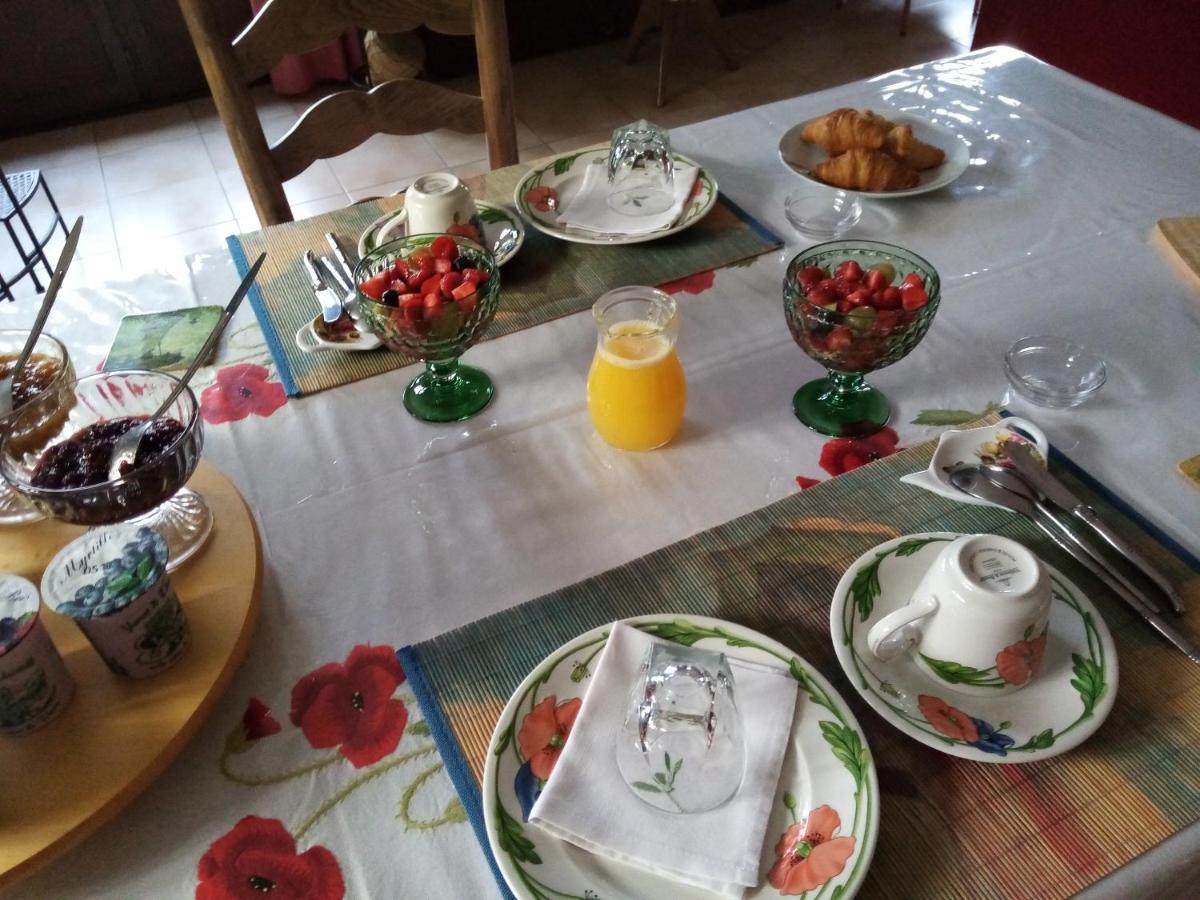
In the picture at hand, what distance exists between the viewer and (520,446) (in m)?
0.77

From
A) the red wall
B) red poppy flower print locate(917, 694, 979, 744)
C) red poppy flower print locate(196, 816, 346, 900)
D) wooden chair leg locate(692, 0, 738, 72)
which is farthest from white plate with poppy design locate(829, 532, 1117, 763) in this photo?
wooden chair leg locate(692, 0, 738, 72)

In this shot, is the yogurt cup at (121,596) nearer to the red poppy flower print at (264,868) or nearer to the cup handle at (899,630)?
the red poppy flower print at (264,868)

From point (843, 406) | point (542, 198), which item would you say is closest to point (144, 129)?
point (542, 198)

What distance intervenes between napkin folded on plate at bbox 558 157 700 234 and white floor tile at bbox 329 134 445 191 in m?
1.68

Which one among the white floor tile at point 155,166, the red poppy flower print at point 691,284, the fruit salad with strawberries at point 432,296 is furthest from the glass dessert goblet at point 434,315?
the white floor tile at point 155,166

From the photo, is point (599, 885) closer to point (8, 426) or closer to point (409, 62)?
point (8, 426)

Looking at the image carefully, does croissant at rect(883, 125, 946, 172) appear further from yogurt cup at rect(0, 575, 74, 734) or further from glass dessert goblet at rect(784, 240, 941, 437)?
yogurt cup at rect(0, 575, 74, 734)

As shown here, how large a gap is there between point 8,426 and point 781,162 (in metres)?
0.89

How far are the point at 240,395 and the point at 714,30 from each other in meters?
2.71

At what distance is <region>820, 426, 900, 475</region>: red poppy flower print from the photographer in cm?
74

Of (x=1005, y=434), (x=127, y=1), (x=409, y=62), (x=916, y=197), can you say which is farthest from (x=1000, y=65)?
(x=127, y=1)

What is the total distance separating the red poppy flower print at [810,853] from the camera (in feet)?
1.50

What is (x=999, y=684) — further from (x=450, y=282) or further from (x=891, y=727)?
(x=450, y=282)

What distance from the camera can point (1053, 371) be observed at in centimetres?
81
